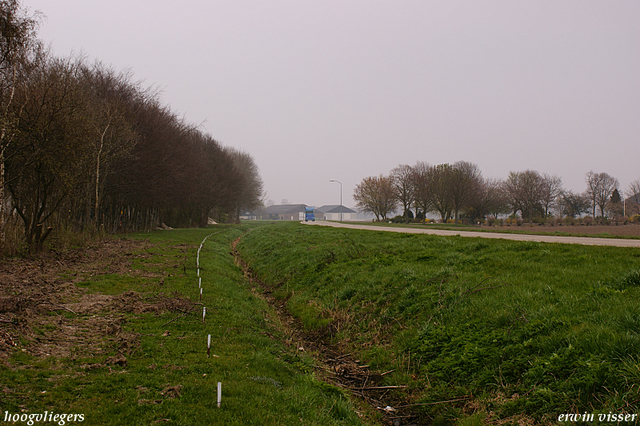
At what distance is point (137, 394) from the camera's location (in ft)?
16.3

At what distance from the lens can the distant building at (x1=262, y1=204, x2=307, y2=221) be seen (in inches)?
6575

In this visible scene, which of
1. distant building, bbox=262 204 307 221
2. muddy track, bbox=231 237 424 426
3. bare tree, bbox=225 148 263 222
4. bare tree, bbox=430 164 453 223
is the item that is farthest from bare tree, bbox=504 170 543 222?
distant building, bbox=262 204 307 221

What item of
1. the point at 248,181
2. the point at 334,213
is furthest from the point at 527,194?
the point at 334,213

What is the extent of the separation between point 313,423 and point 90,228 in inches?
993

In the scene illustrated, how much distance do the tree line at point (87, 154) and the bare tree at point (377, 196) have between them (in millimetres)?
28952

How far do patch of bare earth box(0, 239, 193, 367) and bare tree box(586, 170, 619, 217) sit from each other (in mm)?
89447

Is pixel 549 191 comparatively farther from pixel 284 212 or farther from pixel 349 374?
pixel 284 212

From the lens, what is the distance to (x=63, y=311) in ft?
27.2

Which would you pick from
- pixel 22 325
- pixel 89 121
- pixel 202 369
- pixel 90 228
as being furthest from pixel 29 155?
pixel 202 369

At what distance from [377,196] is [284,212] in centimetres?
10141

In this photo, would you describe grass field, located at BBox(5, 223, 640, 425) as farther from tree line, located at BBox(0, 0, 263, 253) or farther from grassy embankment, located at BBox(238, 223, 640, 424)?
tree line, located at BBox(0, 0, 263, 253)

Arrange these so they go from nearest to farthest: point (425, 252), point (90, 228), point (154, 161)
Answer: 1. point (425, 252)
2. point (90, 228)
3. point (154, 161)

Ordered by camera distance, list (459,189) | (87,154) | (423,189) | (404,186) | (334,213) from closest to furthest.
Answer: (87,154), (459,189), (423,189), (404,186), (334,213)

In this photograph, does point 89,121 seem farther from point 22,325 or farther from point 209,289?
point 22,325
